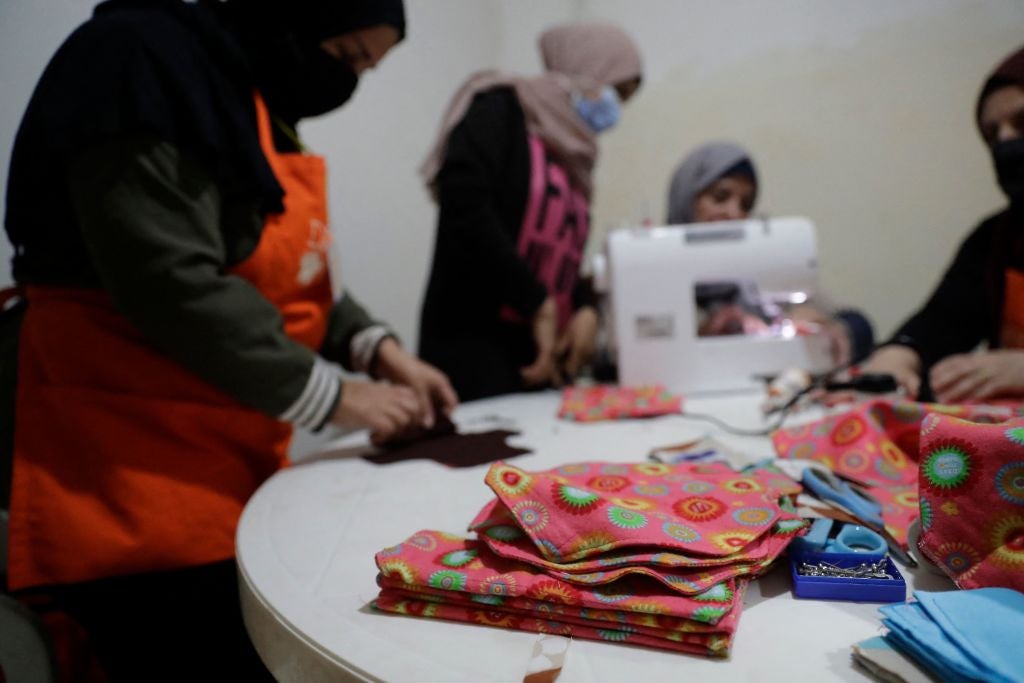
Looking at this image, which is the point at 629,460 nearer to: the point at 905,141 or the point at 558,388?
the point at 558,388

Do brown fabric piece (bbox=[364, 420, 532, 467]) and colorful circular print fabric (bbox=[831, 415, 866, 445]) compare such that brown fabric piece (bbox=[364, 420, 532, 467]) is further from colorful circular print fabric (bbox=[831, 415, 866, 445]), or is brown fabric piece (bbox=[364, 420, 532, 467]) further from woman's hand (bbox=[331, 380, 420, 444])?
colorful circular print fabric (bbox=[831, 415, 866, 445])

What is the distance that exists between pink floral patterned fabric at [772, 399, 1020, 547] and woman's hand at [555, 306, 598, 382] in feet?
2.79

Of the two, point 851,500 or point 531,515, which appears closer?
point 531,515

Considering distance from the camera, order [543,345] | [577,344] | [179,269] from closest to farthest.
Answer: [179,269] → [543,345] → [577,344]

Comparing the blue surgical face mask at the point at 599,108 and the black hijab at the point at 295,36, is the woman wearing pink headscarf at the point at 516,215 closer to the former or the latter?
the blue surgical face mask at the point at 599,108

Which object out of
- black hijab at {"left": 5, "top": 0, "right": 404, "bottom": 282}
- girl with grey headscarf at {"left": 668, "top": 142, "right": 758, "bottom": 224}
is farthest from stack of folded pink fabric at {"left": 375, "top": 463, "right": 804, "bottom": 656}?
girl with grey headscarf at {"left": 668, "top": 142, "right": 758, "bottom": 224}

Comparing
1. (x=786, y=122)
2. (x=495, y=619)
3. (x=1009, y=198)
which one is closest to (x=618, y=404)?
(x=495, y=619)

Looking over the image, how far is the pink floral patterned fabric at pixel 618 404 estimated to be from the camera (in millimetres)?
A: 1199

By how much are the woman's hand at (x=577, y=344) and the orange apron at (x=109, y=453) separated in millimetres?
995

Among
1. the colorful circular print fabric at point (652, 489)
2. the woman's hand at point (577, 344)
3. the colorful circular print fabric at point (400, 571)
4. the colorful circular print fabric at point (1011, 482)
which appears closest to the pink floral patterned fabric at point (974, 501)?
the colorful circular print fabric at point (1011, 482)

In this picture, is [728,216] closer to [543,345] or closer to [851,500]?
[543,345]

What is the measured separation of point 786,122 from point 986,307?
1.22m

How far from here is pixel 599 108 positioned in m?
1.76

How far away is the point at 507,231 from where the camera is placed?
1.62 metres
